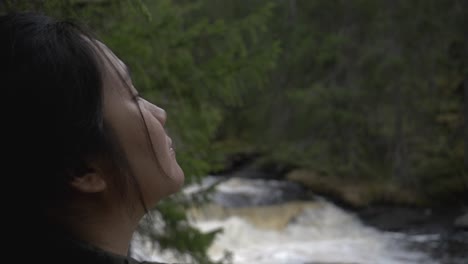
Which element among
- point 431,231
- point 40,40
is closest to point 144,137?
point 40,40

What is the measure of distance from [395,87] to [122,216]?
41.4ft

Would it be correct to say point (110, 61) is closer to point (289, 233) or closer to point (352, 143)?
point (289, 233)

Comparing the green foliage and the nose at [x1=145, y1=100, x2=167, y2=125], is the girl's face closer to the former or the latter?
the nose at [x1=145, y1=100, x2=167, y2=125]

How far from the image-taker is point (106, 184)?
3.08 ft

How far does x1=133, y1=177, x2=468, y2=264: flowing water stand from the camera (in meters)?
10.0

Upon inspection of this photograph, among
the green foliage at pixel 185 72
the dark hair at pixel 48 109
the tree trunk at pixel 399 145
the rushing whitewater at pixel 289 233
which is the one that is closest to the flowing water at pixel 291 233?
the rushing whitewater at pixel 289 233

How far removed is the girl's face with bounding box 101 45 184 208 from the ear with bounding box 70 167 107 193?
0.05 metres

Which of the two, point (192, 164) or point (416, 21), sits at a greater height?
point (192, 164)

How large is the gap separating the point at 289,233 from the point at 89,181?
10920 mm

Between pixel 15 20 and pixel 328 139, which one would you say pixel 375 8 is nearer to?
pixel 328 139

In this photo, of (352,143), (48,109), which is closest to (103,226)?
(48,109)

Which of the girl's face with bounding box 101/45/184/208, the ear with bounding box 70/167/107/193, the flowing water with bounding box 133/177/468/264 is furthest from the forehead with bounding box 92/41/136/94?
the flowing water with bounding box 133/177/468/264

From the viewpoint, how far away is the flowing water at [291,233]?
1000cm

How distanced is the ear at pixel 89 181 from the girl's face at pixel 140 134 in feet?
0.18
